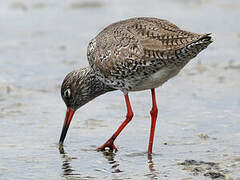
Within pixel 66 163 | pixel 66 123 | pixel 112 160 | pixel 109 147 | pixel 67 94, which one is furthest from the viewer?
pixel 67 94

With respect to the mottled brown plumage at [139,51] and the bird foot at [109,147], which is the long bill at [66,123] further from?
the mottled brown plumage at [139,51]

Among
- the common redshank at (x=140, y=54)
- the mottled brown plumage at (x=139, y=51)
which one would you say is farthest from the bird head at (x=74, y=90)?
the mottled brown plumage at (x=139, y=51)

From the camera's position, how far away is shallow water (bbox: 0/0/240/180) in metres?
7.10

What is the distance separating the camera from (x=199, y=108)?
948 centimetres

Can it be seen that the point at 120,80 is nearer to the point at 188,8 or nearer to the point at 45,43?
the point at 45,43

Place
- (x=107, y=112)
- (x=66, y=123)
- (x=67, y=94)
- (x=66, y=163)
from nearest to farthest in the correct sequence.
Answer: (x=66, y=163) → (x=66, y=123) → (x=67, y=94) → (x=107, y=112)

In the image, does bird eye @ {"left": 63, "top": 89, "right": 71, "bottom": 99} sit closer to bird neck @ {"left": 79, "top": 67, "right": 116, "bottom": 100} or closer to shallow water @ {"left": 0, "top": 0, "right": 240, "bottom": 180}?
bird neck @ {"left": 79, "top": 67, "right": 116, "bottom": 100}

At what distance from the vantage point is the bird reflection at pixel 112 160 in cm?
705

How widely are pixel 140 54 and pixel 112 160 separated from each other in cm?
131

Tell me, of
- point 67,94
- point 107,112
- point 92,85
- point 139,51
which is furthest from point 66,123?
point 139,51

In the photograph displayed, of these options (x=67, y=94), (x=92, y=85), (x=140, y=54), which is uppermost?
(x=140, y=54)

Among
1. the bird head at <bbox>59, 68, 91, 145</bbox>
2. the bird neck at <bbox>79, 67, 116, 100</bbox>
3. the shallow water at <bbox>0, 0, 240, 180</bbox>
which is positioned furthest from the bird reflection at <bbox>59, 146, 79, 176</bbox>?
the bird neck at <bbox>79, 67, 116, 100</bbox>

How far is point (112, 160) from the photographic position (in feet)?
24.6

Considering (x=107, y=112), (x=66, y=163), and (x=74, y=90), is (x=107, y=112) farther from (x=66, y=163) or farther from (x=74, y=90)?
(x=66, y=163)
